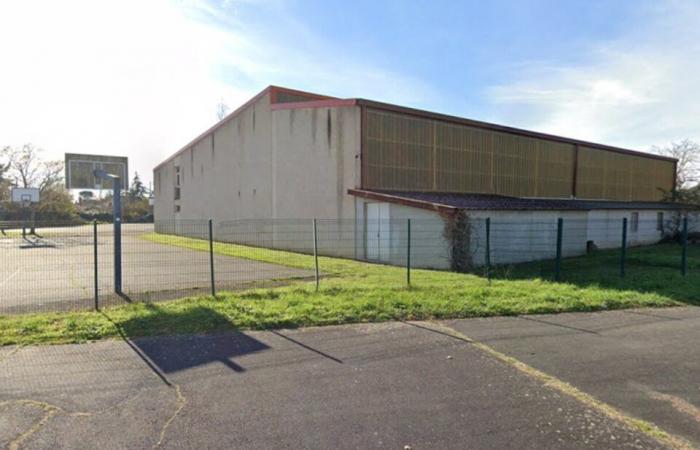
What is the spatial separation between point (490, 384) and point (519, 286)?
6237 mm

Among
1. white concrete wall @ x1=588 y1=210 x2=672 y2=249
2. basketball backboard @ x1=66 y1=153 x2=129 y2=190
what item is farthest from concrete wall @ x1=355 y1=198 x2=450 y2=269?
white concrete wall @ x1=588 y1=210 x2=672 y2=249

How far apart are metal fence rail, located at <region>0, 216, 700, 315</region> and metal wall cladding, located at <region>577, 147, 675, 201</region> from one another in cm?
660

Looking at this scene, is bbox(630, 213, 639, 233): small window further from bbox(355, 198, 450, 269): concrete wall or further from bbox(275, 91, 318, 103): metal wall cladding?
bbox(275, 91, 318, 103): metal wall cladding

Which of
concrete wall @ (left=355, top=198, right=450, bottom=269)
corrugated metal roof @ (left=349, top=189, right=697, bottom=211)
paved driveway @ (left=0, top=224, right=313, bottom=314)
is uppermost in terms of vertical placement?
corrugated metal roof @ (left=349, top=189, right=697, bottom=211)

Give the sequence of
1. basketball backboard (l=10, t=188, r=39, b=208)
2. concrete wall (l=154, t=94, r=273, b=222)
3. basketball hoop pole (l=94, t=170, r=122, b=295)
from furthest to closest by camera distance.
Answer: basketball backboard (l=10, t=188, r=39, b=208), concrete wall (l=154, t=94, r=273, b=222), basketball hoop pole (l=94, t=170, r=122, b=295)

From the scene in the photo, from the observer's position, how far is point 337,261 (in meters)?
17.6

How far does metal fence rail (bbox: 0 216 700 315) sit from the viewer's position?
1059 centimetres

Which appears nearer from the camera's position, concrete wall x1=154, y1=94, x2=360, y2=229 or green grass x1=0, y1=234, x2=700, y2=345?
green grass x1=0, y1=234, x2=700, y2=345

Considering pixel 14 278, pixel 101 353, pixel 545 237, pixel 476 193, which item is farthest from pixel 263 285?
pixel 476 193

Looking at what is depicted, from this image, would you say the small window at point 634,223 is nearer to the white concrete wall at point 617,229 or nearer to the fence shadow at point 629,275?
the white concrete wall at point 617,229

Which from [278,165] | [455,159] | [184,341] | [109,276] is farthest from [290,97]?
[184,341]

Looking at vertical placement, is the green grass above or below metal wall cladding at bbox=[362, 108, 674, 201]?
below

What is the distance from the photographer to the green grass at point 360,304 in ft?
22.7

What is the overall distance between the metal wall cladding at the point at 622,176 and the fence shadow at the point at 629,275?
548 inches
